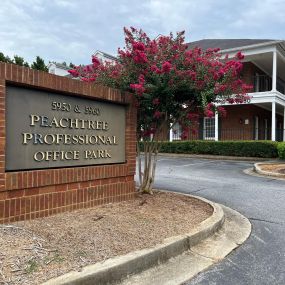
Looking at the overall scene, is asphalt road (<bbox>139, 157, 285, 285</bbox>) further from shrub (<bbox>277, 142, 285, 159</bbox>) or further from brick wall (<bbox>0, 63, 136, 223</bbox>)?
shrub (<bbox>277, 142, 285, 159</bbox>)

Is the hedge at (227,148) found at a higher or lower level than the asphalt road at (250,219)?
higher

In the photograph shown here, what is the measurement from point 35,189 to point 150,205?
2.07 meters

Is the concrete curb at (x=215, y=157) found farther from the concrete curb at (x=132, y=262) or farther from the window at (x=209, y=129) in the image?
the concrete curb at (x=132, y=262)

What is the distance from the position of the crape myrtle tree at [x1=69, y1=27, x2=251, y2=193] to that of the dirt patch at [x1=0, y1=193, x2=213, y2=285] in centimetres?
177

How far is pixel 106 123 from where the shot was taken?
228 inches

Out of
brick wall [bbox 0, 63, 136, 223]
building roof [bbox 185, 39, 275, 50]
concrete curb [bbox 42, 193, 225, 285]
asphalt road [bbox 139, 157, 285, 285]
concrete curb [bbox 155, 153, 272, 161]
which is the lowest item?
asphalt road [bbox 139, 157, 285, 285]

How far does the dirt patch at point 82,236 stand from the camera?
124 inches

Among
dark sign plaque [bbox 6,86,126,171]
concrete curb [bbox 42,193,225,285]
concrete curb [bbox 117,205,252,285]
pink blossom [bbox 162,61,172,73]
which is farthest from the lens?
pink blossom [bbox 162,61,172,73]

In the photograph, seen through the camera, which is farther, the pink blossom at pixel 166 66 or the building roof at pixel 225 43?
the building roof at pixel 225 43

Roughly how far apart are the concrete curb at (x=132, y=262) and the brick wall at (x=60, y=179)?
157 centimetres

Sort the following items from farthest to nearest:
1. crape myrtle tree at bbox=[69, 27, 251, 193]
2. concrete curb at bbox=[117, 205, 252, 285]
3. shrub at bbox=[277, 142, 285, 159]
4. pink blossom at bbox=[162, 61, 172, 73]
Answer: shrub at bbox=[277, 142, 285, 159] < crape myrtle tree at bbox=[69, 27, 251, 193] < pink blossom at bbox=[162, 61, 172, 73] < concrete curb at bbox=[117, 205, 252, 285]

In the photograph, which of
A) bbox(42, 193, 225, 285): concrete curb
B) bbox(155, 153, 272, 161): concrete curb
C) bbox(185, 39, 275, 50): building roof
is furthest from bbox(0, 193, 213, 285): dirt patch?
bbox(185, 39, 275, 50): building roof

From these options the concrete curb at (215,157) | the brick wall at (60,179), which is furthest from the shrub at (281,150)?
the brick wall at (60,179)

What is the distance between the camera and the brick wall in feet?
14.0
